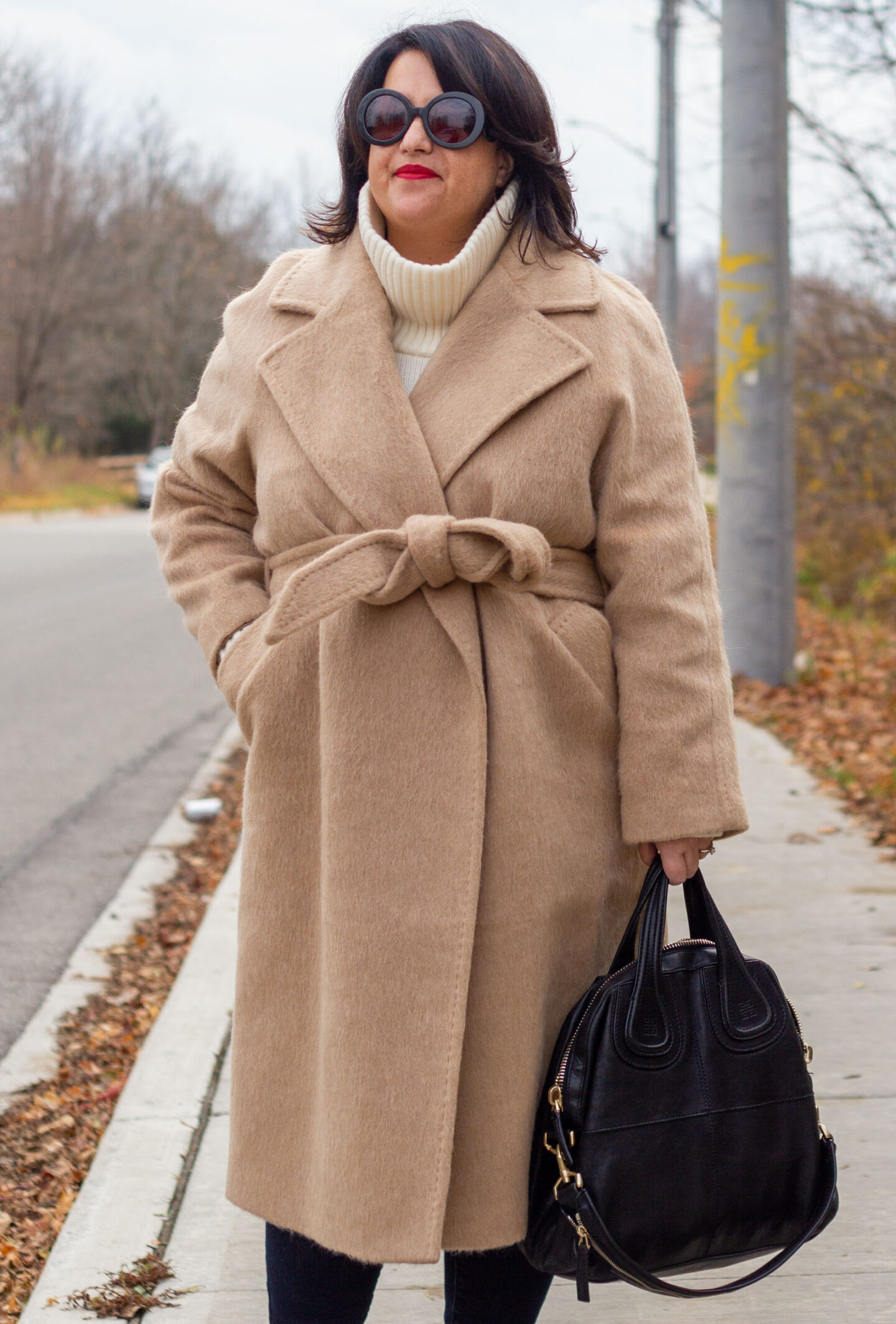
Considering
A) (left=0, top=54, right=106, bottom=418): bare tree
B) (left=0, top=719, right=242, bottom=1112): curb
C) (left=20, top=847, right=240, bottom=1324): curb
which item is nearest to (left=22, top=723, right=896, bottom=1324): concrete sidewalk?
(left=20, top=847, right=240, bottom=1324): curb

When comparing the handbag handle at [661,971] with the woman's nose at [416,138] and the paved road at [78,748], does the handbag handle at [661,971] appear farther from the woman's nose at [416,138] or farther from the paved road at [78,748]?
the paved road at [78,748]

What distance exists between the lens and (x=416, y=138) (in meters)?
1.91

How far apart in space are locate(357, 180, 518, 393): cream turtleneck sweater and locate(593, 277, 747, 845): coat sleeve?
0.20 meters

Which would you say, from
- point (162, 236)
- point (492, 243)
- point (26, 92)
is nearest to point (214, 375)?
point (492, 243)

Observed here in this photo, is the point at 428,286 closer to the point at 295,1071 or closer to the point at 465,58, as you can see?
the point at 465,58

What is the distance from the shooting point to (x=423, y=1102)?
1.83 metres

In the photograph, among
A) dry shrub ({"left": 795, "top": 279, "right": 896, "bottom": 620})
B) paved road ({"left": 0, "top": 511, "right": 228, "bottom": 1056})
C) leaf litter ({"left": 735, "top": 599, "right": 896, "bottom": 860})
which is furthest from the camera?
dry shrub ({"left": 795, "top": 279, "right": 896, "bottom": 620})

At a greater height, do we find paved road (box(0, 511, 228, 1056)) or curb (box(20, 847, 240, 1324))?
curb (box(20, 847, 240, 1324))

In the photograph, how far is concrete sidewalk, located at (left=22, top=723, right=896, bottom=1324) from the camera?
255 centimetres

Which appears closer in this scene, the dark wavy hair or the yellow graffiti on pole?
the dark wavy hair

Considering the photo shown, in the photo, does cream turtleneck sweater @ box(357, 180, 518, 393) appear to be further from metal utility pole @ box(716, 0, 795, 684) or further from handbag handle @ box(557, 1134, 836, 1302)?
metal utility pole @ box(716, 0, 795, 684)

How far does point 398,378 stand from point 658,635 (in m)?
0.49

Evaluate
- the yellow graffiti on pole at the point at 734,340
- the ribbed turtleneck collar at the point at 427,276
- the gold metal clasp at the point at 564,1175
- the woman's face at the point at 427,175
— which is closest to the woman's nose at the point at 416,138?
the woman's face at the point at 427,175

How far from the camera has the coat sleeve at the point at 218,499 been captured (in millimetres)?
2023
